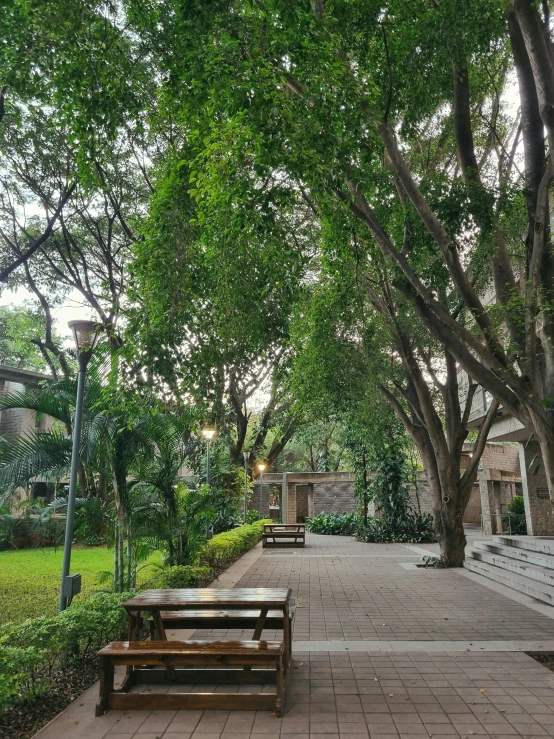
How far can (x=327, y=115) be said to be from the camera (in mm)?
4922

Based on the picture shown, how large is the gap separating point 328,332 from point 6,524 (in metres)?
→ 11.7

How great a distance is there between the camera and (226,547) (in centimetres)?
1186

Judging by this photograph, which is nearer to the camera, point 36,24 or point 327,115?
point 327,115

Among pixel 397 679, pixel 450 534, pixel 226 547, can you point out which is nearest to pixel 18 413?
pixel 226 547

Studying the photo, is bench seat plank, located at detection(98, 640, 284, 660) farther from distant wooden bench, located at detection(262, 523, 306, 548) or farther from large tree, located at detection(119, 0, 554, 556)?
distant wooden bench, located at detection(262, 523, 306, 548)

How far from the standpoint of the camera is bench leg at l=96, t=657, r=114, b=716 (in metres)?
3.97

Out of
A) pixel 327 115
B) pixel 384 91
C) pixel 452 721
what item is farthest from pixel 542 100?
pixel 452 721

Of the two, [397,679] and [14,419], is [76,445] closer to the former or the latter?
[397,679]

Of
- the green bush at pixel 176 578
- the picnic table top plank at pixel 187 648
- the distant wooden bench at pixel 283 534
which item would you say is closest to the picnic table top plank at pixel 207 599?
the picnic table top plank at pixel 187 648

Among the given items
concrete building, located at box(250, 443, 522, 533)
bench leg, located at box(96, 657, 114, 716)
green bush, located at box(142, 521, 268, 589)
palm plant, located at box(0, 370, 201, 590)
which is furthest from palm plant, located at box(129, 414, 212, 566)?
concrete building, located at box(250, 443, 522, 533)

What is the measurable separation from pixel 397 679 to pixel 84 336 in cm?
495

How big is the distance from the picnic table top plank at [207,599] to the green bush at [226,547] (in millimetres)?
5634

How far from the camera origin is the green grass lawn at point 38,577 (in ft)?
27.7

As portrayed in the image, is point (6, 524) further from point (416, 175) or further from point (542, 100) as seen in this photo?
point (542, 100)
